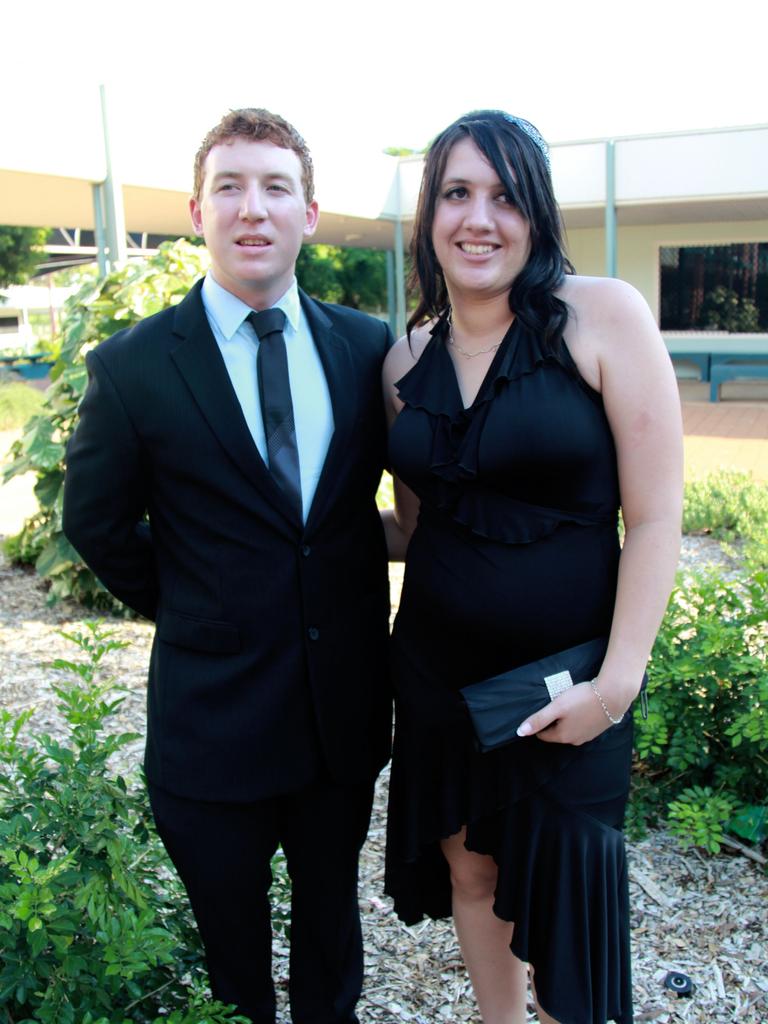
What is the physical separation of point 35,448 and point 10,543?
1.23 m

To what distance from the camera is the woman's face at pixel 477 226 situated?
77.8 inches

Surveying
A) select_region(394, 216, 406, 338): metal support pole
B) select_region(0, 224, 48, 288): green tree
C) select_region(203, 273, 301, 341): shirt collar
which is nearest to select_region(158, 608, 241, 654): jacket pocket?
select_region(203, 273, 301, 341): shirt collar

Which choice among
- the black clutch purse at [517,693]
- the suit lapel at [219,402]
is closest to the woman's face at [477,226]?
the suit lapel at [219,402]

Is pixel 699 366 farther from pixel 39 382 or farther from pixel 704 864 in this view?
pixel 704 864

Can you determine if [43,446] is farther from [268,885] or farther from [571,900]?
[571,900]

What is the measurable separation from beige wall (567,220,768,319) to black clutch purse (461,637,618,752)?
19184mm

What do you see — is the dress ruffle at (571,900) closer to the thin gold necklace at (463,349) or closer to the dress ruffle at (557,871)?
the dress ruffle at (557,871)

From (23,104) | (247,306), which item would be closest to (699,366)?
(23,104)

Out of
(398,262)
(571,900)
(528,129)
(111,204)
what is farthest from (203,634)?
(398,262)

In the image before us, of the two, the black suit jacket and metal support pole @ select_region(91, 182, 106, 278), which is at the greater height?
metal support pole @ select_region(91, 182, 106, 278)

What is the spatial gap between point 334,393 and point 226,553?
0.42m

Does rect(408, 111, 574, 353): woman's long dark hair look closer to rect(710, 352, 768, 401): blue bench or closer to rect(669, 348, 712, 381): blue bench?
rect(710, 352, 768, 401): blue bench

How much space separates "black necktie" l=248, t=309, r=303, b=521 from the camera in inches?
79.0

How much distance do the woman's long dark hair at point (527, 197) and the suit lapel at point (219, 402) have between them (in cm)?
55
